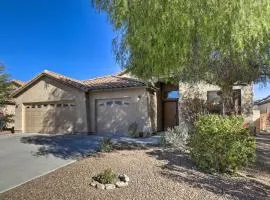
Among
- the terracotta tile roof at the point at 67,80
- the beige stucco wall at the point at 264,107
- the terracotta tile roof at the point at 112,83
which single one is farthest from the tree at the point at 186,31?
the beige stucco wall at the point at 264,107

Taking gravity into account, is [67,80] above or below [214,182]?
above

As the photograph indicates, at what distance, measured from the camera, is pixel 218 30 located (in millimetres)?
9180

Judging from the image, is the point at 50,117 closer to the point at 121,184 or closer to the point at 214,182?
the point at 121,184

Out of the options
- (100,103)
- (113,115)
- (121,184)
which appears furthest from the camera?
(100,103)

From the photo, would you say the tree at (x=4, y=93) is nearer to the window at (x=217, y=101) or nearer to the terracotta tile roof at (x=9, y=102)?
the terracotta tile roof at (x=9, y=102)

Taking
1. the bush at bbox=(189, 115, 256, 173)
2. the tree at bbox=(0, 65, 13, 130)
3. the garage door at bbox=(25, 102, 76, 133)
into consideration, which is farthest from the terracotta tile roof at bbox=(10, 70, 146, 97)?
the bush at bbox=(189, 115, 256, 173)

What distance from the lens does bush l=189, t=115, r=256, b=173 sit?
11023 millimetres

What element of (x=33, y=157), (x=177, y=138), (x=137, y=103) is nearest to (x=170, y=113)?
(x=137, y=103)

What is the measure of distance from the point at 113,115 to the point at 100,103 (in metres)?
1.49

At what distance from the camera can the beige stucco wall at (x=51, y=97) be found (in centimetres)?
2400

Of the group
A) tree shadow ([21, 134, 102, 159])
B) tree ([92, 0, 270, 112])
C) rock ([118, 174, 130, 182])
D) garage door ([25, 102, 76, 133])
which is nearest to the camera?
tree ([92, 0, 270, 112])

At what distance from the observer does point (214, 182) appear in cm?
964

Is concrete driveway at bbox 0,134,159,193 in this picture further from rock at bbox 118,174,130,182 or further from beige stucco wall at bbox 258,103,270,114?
beige stucco wall at bbox 258,103,270,114

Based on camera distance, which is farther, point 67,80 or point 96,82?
point 96,82
